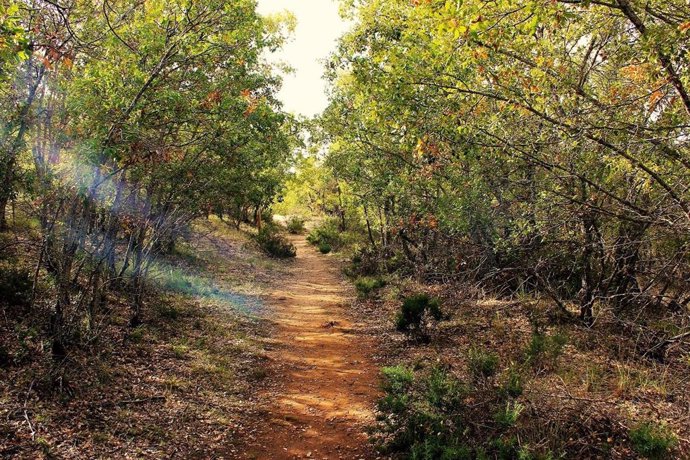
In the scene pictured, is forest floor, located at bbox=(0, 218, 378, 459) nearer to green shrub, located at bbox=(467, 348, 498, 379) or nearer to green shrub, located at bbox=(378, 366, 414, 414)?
green shrub, located at bbox=(378, 366, 414, 414)

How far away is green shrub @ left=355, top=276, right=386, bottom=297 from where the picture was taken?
14.9 meters

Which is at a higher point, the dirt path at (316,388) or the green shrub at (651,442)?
the green shrub at (651,442)

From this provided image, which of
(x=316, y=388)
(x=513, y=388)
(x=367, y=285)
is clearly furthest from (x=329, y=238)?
(x=513, y=388)

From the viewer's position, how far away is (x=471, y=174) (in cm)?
962

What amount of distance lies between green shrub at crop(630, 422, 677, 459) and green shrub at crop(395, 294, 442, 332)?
5141mm

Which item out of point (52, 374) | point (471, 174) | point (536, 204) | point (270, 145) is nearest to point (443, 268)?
point (471, 174)

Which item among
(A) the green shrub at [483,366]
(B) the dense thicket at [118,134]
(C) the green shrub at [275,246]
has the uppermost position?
(B) the dense thicket at [118,134]

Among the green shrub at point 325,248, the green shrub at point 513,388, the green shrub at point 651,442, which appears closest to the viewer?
the green shrub at point 651,442

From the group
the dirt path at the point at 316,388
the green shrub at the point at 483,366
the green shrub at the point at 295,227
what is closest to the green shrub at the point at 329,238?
the green shrub at the point at 295,227

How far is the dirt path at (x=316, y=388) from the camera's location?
5.74 m

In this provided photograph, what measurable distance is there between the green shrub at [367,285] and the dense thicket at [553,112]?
518 cm

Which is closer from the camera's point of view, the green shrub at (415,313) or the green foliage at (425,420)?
the green foliage at (425,420)

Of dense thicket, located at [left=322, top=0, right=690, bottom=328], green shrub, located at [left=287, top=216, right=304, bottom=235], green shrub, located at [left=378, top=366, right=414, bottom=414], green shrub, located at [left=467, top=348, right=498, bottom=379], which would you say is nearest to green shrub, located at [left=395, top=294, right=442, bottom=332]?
dense thicket, located at [left=322, top=0, right=690, bottom=328]

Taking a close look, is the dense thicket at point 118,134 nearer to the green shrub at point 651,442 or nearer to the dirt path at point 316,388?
the dirt path at point 316,388
